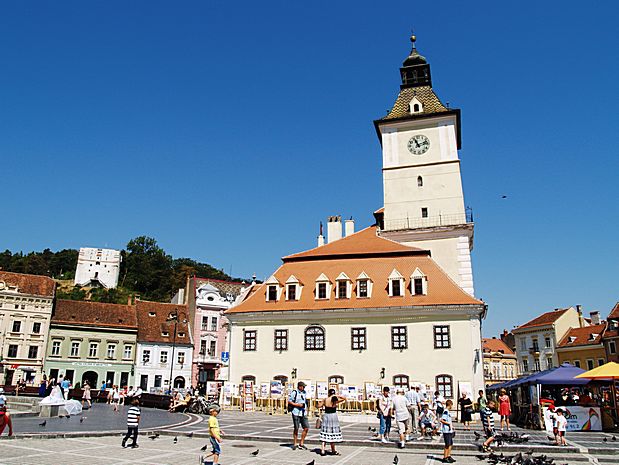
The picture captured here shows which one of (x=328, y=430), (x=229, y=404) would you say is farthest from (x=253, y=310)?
(x=328, y=430)

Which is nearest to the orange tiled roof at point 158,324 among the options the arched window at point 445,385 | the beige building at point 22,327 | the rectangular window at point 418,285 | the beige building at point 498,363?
the beige building at point 22,327

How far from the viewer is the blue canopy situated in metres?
22.3

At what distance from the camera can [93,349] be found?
179ft

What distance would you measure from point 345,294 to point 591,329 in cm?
4470

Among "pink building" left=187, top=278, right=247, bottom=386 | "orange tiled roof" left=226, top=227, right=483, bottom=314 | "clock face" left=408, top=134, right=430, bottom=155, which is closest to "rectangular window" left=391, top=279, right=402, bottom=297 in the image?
"orange tiled roof" left=226, top=227, right=483, bottom=314

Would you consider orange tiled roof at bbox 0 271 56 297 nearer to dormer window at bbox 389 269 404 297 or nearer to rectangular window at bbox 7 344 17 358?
rectangular window at bbox 7 344 17 358

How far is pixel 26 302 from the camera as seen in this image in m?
53.0

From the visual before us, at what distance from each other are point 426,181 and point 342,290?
515 inches

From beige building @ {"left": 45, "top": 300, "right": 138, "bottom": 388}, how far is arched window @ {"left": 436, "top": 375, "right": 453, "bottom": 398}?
35737 mm

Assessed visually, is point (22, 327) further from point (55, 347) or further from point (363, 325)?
point (363, 325)

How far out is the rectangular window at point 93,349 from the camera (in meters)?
54.2

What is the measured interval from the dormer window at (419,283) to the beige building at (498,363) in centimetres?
5786

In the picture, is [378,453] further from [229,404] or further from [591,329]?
[591,329]

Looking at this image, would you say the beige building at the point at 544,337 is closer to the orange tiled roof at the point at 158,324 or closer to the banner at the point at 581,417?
the orange tiled roof at the point at 158,324
